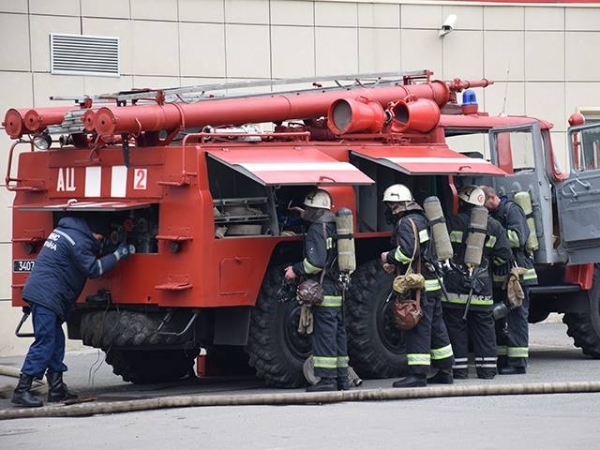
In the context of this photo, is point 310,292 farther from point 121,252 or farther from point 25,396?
point 25,396

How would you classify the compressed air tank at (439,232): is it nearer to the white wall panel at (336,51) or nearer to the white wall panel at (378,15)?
the white wall panel at (336,51)

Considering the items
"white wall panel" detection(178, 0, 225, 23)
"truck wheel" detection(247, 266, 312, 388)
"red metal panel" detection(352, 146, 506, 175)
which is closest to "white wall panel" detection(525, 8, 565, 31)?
"white wall panel" detection(178, 0, 225, 23)

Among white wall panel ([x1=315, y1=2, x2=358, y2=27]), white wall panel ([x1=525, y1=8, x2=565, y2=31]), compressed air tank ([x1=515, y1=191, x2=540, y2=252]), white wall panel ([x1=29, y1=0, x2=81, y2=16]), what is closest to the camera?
compressed air tank ([x1=515, y1=191, x2=540, y2=252])

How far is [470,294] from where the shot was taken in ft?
43.2

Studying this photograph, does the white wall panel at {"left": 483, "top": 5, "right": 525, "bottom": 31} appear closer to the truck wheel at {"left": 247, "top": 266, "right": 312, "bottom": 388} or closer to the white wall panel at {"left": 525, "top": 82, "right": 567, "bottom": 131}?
the white wall panel at {"left": 525, "top": 82, "right": 567, "bottom": 131}

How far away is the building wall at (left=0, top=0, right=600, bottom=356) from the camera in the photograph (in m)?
17.2

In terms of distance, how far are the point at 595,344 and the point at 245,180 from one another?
433cm

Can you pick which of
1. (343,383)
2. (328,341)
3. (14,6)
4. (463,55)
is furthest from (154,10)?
(343,383)

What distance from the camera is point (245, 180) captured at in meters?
12.6

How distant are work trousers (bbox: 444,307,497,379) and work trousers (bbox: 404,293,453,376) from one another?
1.57 feet

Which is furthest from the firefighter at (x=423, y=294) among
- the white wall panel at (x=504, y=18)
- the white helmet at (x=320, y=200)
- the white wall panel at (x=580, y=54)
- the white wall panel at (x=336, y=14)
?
the white wall panel at (x=580, y=54)

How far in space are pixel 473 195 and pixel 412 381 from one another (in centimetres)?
190

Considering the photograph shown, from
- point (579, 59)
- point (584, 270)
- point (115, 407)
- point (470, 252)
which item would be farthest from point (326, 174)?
point (579, 59)

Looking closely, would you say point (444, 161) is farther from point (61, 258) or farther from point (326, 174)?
point (61, 258)
